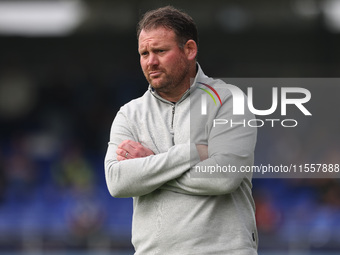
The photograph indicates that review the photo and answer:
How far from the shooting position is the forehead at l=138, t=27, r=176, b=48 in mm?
2727

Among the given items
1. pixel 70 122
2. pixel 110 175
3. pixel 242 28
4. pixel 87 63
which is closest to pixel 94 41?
pixel 87 63

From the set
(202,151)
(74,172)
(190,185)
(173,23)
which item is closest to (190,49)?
(173,23)

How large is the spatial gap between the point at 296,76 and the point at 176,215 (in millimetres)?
9228

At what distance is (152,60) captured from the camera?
107 inches

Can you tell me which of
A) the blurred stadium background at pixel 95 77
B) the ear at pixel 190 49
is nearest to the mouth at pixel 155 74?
the ear at pixel 190 49

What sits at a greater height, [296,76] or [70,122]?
[296,76]

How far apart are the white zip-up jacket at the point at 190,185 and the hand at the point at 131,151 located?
34mm

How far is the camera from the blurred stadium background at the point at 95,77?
1018 cm

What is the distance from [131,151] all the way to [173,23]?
485mm

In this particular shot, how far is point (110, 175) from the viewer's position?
2.75 m

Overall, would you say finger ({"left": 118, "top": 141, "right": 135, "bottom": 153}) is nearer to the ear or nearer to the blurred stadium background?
the ear

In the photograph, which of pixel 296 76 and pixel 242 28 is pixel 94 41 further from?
pixel 296 76

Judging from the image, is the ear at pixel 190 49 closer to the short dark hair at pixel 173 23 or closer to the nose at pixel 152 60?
the short dark hair at pixel 173 23

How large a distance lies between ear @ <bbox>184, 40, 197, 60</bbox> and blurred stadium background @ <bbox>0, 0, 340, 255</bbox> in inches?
280
